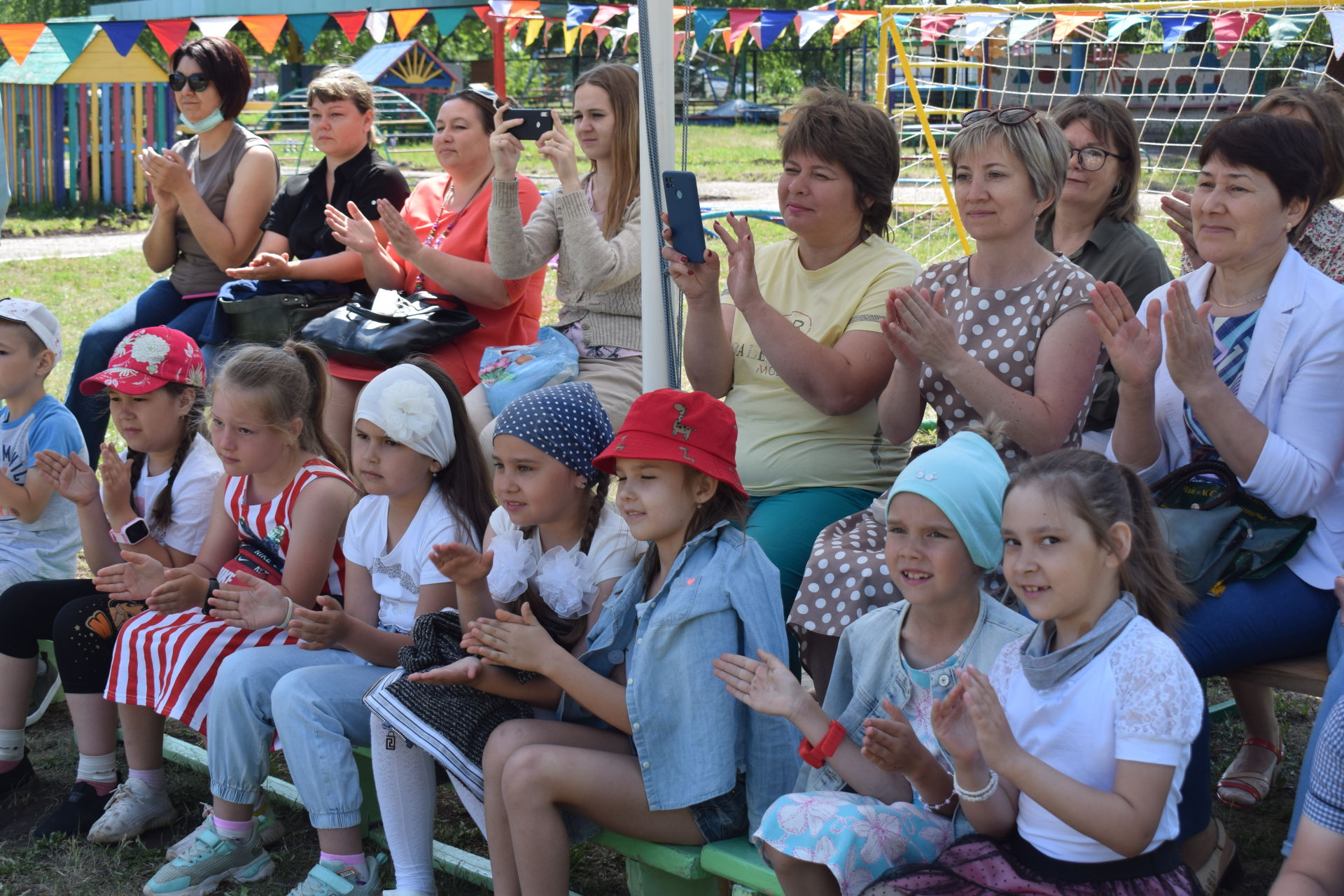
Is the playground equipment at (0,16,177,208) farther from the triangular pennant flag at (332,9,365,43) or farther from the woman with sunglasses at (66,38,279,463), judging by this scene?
the woman with sunglasses at (66,38,279,463)

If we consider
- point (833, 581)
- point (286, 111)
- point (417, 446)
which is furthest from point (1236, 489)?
point (286, 111)

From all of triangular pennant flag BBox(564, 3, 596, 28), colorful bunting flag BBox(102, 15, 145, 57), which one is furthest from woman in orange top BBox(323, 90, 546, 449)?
triangular pennant flag BBox(564, 3, 596, 28)

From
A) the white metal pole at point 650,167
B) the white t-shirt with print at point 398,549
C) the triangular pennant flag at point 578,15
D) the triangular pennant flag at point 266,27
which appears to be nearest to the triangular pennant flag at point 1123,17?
the white metal pole at point 650,167

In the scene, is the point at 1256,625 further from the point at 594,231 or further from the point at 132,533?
the point at 132,533

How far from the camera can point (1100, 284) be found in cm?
247

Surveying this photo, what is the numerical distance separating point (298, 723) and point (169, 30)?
11.7 metres

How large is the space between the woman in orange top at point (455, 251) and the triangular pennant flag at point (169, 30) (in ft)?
30.3

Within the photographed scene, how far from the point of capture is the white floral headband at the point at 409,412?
2.96 m

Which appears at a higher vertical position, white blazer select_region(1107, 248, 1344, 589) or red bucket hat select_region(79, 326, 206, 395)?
white blazer select_region(1107, 248, 1344, 589)

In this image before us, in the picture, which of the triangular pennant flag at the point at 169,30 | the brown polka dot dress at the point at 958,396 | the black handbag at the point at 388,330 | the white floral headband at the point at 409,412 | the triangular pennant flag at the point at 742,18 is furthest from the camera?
the triangular pennant flag at the point at 169,30

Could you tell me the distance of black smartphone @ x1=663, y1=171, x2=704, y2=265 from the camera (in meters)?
2.83

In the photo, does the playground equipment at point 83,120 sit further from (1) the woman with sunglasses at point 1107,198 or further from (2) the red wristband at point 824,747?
(2) the red wristband at point 824,747

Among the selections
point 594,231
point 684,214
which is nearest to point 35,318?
point 594,231

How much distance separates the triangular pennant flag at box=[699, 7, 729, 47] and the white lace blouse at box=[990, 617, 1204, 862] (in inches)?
408
